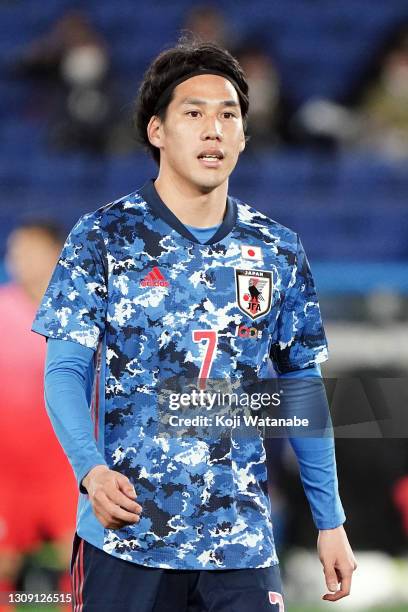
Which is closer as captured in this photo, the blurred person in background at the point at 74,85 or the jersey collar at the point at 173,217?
the jersey collar at the point at 173,217

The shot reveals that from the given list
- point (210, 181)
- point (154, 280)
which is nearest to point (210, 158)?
point (210, 181)

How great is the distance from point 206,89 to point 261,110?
18.7 ft

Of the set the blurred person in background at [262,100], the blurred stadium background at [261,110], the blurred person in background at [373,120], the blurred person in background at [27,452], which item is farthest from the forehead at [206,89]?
the blurred person in background at [373,120]

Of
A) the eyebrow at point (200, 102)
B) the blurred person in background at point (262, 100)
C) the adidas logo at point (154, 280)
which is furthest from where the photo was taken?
the blurred person in background at point (262, 100)

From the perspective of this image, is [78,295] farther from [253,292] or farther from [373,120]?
[373,120]

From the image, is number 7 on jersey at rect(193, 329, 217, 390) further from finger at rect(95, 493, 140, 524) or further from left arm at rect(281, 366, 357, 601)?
finger at rect(95, 493, 140, 524)

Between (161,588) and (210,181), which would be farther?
(210,181)

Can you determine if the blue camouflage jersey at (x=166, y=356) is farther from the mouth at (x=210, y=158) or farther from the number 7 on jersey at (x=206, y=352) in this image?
the mouth at (x=210, y=158)

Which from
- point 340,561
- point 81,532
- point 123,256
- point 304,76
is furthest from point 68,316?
point 304,76

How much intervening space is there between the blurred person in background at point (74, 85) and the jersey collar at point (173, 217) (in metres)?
5.83

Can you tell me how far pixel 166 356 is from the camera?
2.55 m

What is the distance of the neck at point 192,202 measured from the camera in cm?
271

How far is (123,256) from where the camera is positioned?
2.60 metres

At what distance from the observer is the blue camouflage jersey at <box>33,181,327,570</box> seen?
2.51 meters
